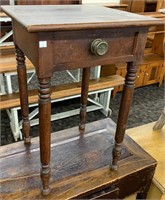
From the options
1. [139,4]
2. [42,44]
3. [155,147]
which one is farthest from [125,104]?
[139,4]

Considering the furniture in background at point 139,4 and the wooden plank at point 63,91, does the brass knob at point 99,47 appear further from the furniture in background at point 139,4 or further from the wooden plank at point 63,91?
the furniture in background at point 139,4

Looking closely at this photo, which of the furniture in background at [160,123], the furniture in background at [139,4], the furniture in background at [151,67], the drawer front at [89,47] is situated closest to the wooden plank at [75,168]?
the furniture in background at [160,123]

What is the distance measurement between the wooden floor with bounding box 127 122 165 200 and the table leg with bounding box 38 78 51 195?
1.79 feet

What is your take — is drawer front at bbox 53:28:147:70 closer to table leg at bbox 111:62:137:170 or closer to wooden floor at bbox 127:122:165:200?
table leg at bbox 111:62:137:170

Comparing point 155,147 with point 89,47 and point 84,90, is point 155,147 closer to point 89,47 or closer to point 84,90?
point 84,90

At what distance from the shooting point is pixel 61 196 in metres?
0.80

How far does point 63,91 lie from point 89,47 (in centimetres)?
102

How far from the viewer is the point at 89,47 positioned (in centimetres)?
64

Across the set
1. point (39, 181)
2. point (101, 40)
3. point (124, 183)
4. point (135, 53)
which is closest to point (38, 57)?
point (101, 40)

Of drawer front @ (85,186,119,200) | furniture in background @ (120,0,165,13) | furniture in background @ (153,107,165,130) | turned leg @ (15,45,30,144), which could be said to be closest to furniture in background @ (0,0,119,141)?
turned leg @ (15,45,30,144)

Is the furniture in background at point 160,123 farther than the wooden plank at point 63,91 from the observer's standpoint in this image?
No

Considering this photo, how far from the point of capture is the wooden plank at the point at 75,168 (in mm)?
832

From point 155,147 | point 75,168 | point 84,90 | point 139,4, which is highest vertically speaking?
point 139,4

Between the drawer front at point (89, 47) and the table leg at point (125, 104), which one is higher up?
the drawer front at point (89, 47)
